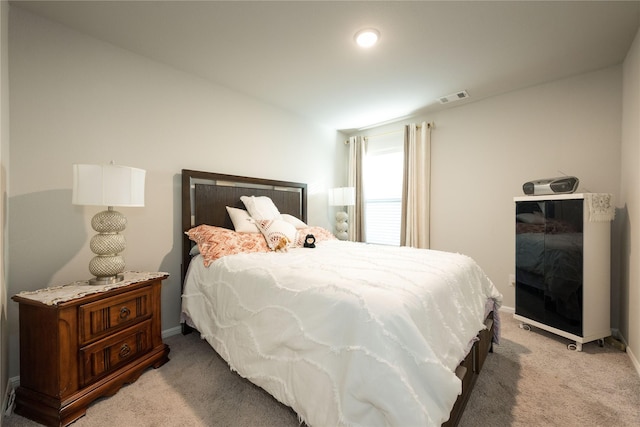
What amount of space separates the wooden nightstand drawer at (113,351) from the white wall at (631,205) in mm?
3460

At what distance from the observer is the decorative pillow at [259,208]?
2.72 metres

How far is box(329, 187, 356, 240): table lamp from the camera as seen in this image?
3.87m

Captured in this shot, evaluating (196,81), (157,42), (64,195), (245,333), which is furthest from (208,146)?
(245,333)

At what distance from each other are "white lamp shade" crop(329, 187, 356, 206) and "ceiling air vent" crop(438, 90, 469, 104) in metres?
1.58

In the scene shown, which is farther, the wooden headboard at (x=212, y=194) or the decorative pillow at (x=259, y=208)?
the decorative pillow at (x=259, y=208)

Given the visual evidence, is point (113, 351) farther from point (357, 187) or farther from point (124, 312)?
point (357, 187)

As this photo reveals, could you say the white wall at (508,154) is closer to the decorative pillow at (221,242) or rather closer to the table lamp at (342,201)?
the table lamp at (342,201)

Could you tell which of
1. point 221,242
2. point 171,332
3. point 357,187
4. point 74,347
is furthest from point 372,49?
point 171,332

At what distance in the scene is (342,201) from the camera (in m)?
3.93

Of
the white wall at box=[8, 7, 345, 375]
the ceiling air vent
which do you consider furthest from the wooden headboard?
the ceiling air vent

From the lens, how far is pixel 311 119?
3.84 meters

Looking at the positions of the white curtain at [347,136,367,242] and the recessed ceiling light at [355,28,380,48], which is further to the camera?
the white curtain at [347,136,367,242]

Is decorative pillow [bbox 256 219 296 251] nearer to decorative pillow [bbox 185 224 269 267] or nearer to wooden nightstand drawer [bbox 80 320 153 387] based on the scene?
decorative pillow [bbox 185 224 269 267]

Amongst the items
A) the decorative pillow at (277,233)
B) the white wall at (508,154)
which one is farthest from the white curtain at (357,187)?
the decorative pillow at (277,233)
